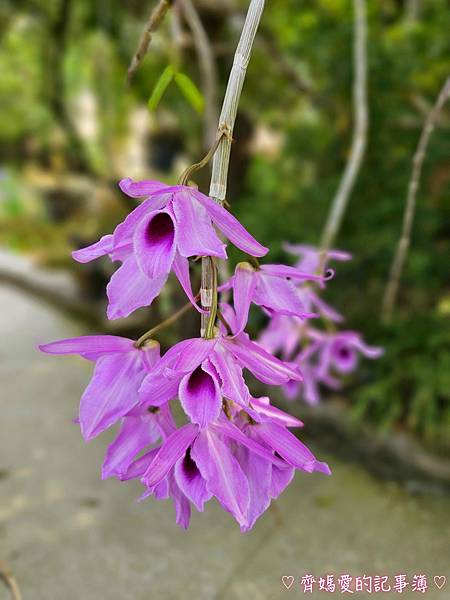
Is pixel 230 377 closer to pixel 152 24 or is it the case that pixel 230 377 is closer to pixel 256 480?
pixel 256 480

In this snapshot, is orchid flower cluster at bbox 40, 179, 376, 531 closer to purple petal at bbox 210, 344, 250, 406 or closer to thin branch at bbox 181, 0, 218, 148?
purple petal at bbox 210, 344, 250, 406

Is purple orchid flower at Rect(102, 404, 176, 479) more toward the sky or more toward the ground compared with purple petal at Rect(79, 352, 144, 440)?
more toward the ground

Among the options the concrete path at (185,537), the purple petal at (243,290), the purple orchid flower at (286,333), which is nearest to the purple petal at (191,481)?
the purple petal at (243,290)

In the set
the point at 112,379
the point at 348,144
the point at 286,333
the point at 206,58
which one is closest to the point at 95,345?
the point at 112,379

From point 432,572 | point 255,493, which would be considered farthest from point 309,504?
point 255,493

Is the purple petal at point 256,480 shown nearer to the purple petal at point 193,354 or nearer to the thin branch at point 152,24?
the purple petal at point 193,354

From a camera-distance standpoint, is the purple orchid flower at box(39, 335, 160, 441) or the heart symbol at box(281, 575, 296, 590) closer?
the purple orchid flower at box(39, 335, 160, 441)

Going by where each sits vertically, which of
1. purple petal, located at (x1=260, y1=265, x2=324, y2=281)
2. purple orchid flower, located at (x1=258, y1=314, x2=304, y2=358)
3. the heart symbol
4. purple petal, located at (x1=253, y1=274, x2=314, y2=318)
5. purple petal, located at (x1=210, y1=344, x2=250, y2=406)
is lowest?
the heart symbol

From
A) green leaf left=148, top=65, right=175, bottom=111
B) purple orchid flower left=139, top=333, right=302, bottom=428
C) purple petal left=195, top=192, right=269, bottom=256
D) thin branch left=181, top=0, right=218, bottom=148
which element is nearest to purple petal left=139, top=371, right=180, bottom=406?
purple orchid flower left=139, top=333, right=302, bottom=428
